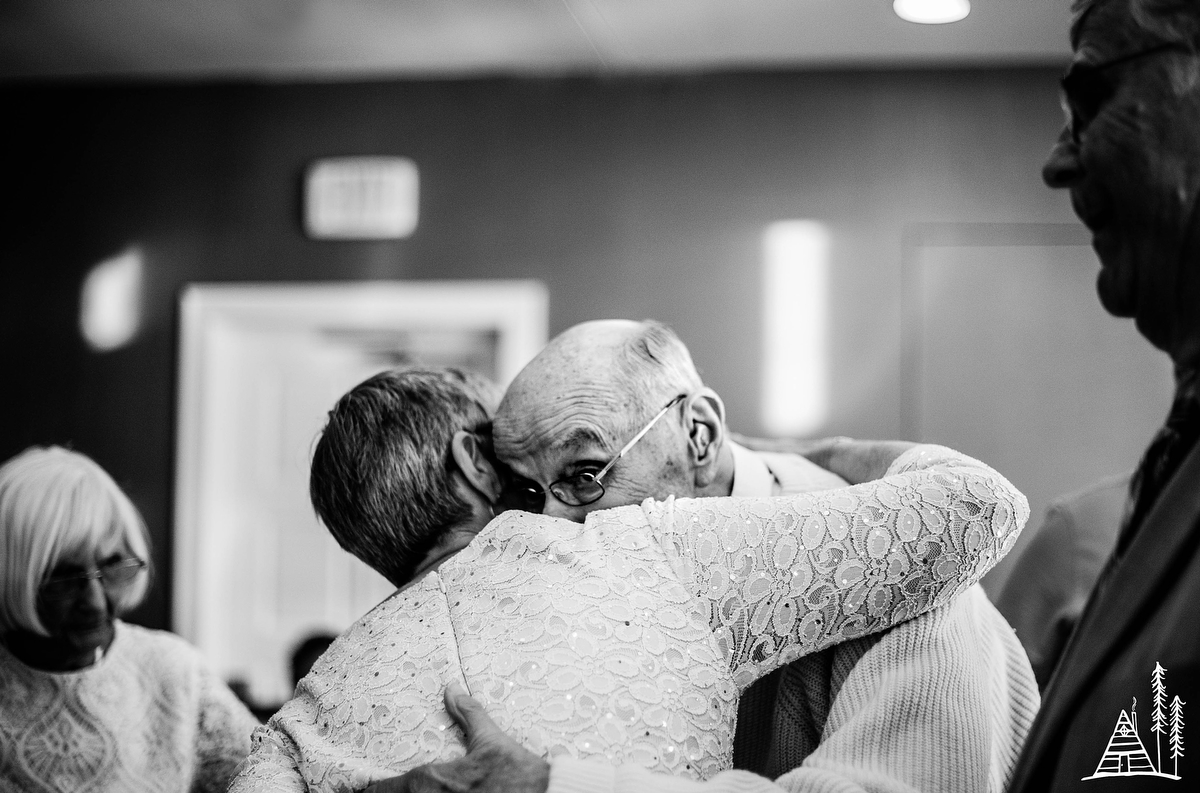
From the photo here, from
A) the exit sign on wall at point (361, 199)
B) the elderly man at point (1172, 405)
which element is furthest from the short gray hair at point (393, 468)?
the exit sign on wall at point (361, 199)

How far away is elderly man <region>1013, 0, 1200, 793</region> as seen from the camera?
70cm

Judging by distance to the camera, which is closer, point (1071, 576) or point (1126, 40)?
point (1126, 40)

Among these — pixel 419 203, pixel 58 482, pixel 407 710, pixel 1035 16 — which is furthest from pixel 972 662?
pixel 419 203

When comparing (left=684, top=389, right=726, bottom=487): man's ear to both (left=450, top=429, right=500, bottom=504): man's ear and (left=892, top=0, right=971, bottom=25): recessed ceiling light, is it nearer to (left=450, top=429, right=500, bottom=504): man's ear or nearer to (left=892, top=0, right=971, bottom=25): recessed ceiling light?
(left=450, top=429, right=500, bottom=504): man's ear

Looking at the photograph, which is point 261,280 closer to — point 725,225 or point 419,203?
point 419,203

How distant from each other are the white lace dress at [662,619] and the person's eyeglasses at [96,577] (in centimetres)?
99

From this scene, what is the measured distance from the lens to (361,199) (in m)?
4.55

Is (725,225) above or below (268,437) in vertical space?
above

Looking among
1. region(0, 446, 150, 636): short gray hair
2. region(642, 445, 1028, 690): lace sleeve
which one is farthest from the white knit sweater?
region(642, 445, 1028, 690): lace sleeve

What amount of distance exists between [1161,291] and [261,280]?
412cm

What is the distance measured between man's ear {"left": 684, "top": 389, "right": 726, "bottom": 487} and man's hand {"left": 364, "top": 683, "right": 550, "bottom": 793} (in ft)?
1.64

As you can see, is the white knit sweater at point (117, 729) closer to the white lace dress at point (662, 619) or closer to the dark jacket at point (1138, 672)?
the white lace dress at point (662, 619)

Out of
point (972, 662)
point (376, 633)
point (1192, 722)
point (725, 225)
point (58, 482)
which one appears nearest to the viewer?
point (1192, 722)

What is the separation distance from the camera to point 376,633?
142 cm
